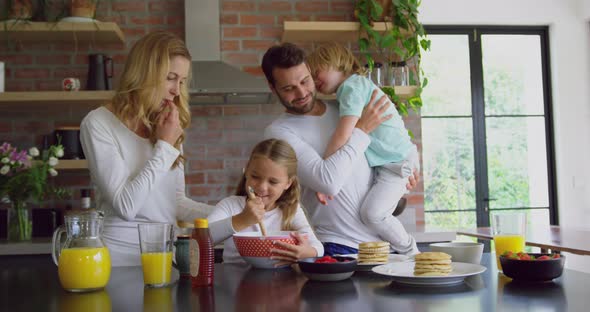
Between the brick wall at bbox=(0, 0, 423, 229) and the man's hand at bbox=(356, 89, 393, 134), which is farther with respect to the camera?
the brick wall at bbox=(0, 0, 423, 229)

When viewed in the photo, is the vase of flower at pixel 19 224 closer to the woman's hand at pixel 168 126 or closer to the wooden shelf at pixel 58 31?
the wooden shelf at pixel 58 31

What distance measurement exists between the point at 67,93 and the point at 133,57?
195 centimetres

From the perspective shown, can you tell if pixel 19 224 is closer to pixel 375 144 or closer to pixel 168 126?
pixel 168 126

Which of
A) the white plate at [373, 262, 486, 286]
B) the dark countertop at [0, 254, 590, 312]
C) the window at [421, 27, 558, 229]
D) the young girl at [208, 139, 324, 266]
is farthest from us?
the window at [421, 27, 558, 229]

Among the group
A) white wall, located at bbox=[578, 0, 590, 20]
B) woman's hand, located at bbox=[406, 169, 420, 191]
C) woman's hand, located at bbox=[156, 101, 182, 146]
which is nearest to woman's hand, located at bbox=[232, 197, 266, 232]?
woman's hand, located at bbox=[156, 101, 182, 146]

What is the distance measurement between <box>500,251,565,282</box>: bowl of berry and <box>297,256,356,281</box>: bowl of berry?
1.02ft

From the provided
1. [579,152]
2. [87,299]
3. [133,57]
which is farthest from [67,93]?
[579,152]

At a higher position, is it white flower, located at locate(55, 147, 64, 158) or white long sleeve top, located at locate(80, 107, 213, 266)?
white flower, located at locate(55, 147, 64, 158)

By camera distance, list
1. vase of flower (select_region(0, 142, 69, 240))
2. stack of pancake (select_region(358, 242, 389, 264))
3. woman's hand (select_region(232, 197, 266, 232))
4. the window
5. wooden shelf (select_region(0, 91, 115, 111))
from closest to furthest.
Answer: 1. stack of pancake (select_region(358, 242, 389, 264))
2. woman's hand (select_region(232, 197, 266, 232))
3. vase of flower (select_region(0, 142, 69, 240))
4. wooden shelf (select_region(0, 91, 115, 111))
5. the window

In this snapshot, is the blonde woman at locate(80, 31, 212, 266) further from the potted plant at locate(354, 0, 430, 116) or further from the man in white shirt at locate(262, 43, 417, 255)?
the potted plant at locate(354, 0, 430, 116)

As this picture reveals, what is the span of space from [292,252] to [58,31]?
2840mm

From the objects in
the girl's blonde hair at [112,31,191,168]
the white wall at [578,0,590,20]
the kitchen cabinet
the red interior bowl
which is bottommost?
the red interior bowl

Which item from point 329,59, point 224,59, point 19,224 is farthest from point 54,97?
A: point 329,59

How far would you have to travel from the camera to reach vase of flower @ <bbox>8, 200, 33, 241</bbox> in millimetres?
3594
